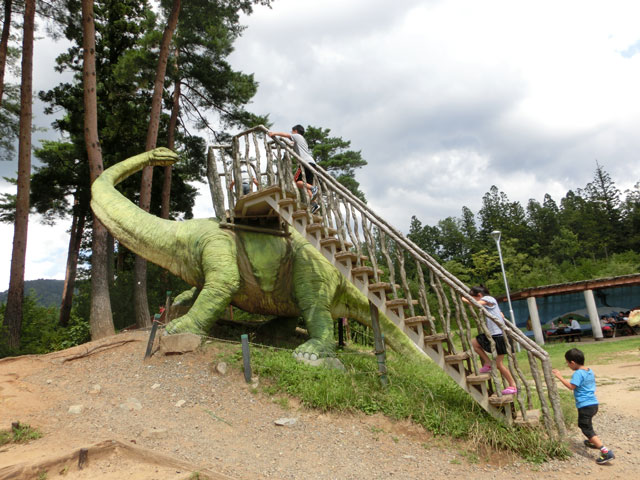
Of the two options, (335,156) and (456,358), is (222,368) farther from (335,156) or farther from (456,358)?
(335,156)

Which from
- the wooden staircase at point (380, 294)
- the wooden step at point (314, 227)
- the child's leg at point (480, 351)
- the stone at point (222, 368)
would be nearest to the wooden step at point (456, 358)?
the wooden staircase at point (380, 294)

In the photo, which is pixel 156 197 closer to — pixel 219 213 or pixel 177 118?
pixel 177 118

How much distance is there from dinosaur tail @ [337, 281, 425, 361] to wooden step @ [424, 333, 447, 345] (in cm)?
294

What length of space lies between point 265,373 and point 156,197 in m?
13.1

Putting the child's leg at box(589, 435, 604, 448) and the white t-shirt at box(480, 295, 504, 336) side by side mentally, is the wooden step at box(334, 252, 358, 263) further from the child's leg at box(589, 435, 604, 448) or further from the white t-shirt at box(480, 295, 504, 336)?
the child's leg at box(589, 435, 604, 448)

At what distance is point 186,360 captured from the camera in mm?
6199

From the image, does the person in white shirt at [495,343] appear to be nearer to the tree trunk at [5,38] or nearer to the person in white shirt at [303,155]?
the person in white shirt at [303,155]

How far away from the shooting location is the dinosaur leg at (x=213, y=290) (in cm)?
655

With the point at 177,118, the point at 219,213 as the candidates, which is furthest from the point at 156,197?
the point at 219,213

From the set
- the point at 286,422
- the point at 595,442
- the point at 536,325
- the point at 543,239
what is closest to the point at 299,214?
the point at 286,422

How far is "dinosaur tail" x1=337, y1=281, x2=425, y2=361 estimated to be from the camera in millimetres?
8000

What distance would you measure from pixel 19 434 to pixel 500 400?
5.11 m

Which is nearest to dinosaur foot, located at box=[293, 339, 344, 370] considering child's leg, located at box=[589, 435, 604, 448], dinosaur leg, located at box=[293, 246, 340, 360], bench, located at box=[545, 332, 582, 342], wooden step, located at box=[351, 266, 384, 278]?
dinosaur leg, located at box=[293, 246, 340, 360]

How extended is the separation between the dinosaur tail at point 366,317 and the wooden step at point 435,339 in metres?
2.94
